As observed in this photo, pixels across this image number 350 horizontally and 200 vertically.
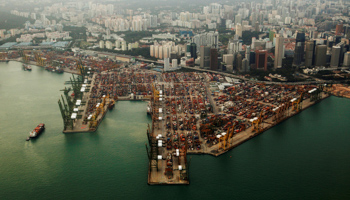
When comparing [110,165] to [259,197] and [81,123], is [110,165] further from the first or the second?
[259,197]

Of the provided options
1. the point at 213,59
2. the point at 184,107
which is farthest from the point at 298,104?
the point at 213,59

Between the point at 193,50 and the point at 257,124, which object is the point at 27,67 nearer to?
the point at 193,50

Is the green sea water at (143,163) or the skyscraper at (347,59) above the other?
the skyscraper at (347,59)

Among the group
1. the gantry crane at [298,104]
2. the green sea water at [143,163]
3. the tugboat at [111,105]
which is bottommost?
the green sea water at [143,163]

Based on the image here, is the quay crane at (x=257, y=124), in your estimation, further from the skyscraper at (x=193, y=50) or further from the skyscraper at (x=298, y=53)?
the skyscraper at (x=193, y=50)

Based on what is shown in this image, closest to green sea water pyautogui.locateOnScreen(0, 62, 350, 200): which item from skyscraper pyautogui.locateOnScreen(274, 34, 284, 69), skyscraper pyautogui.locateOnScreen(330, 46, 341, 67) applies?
skyscraper pyautogui.locateOnScreen(274, 34, 284, 69)

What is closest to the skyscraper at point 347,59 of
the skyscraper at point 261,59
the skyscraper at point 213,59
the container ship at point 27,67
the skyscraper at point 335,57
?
the skyscraper at point 335,57

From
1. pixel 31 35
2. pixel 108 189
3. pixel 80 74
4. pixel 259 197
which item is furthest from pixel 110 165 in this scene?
pixel 31 35
